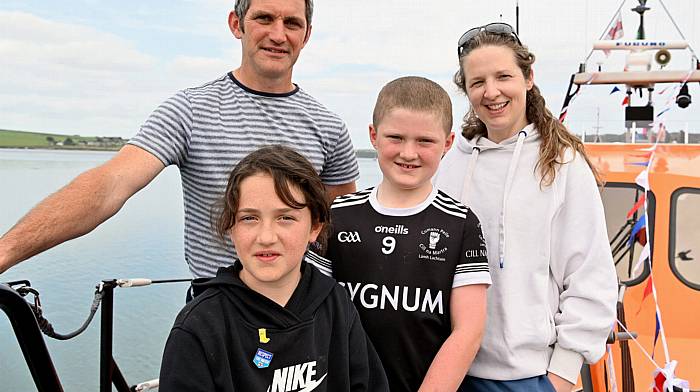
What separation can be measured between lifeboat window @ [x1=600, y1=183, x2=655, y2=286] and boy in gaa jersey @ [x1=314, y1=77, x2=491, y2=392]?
201cm

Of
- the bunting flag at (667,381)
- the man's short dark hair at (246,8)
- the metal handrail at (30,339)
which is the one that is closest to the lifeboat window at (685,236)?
the bunting flag at (667,381)

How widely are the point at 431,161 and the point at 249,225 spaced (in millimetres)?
626

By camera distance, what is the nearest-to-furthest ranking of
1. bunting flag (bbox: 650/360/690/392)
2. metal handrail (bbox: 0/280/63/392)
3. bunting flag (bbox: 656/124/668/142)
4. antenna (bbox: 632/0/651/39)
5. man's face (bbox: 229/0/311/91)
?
metal handrail (bbox: 0/280/63/392), man's face (bbox: 229/0/311/91), bunting flag (bbox: 650/360/690/392), bunting flag (bbox: 656/124/668/142), antenna (bbox: 632/0/651/39)

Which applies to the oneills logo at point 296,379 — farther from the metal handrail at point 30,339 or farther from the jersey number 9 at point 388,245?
the metal handrail at point 30,339

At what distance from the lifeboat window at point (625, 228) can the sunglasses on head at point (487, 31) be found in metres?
1.81

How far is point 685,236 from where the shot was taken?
3711mm

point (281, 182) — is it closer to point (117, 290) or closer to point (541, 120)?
point (541, 120)

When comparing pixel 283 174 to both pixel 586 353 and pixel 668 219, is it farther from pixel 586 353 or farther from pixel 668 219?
pixel 668 219

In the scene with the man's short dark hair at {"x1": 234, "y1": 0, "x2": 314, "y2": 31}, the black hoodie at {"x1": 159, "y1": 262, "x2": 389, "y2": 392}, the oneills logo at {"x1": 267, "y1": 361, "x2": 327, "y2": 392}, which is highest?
the man's short dark hair at {"x1": 234, "y1": 0, "x2": 314, "y2": 31}

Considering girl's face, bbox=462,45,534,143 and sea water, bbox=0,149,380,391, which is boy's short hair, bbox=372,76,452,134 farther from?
sea water, bbox=0,149,380,391

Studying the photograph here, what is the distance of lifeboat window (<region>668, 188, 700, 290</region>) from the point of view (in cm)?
366

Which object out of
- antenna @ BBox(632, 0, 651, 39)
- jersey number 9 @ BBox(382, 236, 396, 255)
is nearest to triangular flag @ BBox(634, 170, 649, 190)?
antenna @ BBox(632, 0, 651, 39)

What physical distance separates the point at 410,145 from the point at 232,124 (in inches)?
27.3

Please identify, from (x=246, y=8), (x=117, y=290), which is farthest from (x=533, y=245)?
(x=117, y=290)
